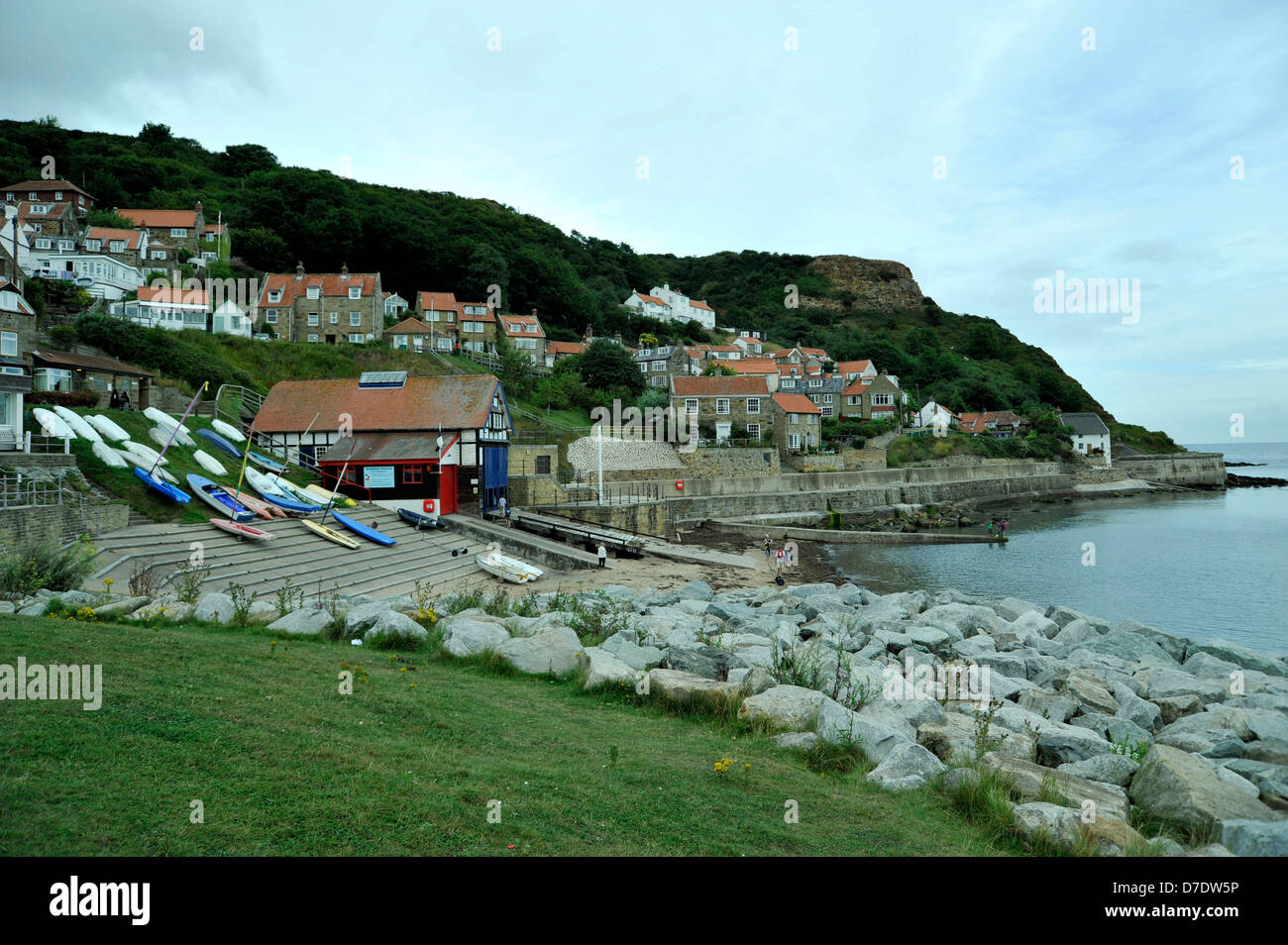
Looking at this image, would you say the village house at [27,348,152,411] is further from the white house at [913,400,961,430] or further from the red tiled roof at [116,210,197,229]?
the white house at [913,400,961,430]

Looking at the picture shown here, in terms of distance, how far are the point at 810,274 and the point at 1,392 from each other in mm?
170106

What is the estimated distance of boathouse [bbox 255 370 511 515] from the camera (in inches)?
1273

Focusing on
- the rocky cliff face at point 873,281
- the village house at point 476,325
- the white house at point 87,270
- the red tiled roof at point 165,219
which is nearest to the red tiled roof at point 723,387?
the village house at point 476,325

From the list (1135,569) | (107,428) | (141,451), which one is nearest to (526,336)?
(107,428)

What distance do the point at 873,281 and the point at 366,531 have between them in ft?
569

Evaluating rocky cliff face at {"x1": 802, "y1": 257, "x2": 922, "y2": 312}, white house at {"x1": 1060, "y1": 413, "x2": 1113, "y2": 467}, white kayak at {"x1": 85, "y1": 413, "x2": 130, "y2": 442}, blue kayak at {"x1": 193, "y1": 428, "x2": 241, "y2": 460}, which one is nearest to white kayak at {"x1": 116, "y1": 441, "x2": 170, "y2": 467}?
white kayak at {"x1": 85, "y1": 413, "x2": 130, "y2": 442}

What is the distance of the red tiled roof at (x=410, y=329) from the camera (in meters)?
60.5

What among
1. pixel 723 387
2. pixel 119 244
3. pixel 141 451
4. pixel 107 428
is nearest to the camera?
pixel 141 451

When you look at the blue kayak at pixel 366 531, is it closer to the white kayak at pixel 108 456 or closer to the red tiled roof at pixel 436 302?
the white kayak at pixel 108 456

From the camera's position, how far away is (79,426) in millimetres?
24234

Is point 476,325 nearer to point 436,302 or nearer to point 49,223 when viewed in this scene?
point 436,302

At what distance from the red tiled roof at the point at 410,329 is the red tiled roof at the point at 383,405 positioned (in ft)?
77.1
